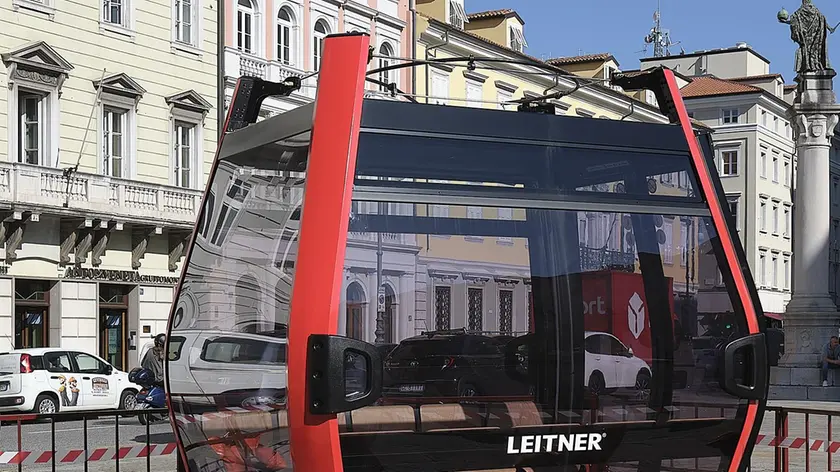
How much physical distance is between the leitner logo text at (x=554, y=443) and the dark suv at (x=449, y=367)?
0.19 meters

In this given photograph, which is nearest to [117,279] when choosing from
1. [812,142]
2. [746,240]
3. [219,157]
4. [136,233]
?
[136,233]

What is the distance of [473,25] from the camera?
5372cm

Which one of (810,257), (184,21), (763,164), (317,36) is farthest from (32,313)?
(763,164)

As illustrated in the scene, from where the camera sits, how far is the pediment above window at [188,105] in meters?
33.7

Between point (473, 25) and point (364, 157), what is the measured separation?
49020 mm

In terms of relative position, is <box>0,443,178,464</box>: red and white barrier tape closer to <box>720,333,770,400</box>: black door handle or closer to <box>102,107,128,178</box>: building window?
<box>720,333,770,400</box>: black door handle

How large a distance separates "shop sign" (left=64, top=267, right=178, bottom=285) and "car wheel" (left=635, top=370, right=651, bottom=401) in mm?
25035

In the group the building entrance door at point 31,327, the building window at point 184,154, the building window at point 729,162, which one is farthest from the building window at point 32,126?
the building window at point 729,162

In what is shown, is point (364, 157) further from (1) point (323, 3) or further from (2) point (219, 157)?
(1) point (323, 3)

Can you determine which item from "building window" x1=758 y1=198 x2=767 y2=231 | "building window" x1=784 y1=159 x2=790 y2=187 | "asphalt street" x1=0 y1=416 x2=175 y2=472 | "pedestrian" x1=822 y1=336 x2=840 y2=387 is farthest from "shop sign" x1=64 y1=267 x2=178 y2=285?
"building window" x1=784 y1=159 x2=790 y2=187

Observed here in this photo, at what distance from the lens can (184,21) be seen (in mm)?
34094

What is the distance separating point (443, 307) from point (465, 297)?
0.16m

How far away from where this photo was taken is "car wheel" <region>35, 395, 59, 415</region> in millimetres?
24953

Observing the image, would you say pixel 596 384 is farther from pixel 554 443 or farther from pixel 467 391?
pixel 467 391
